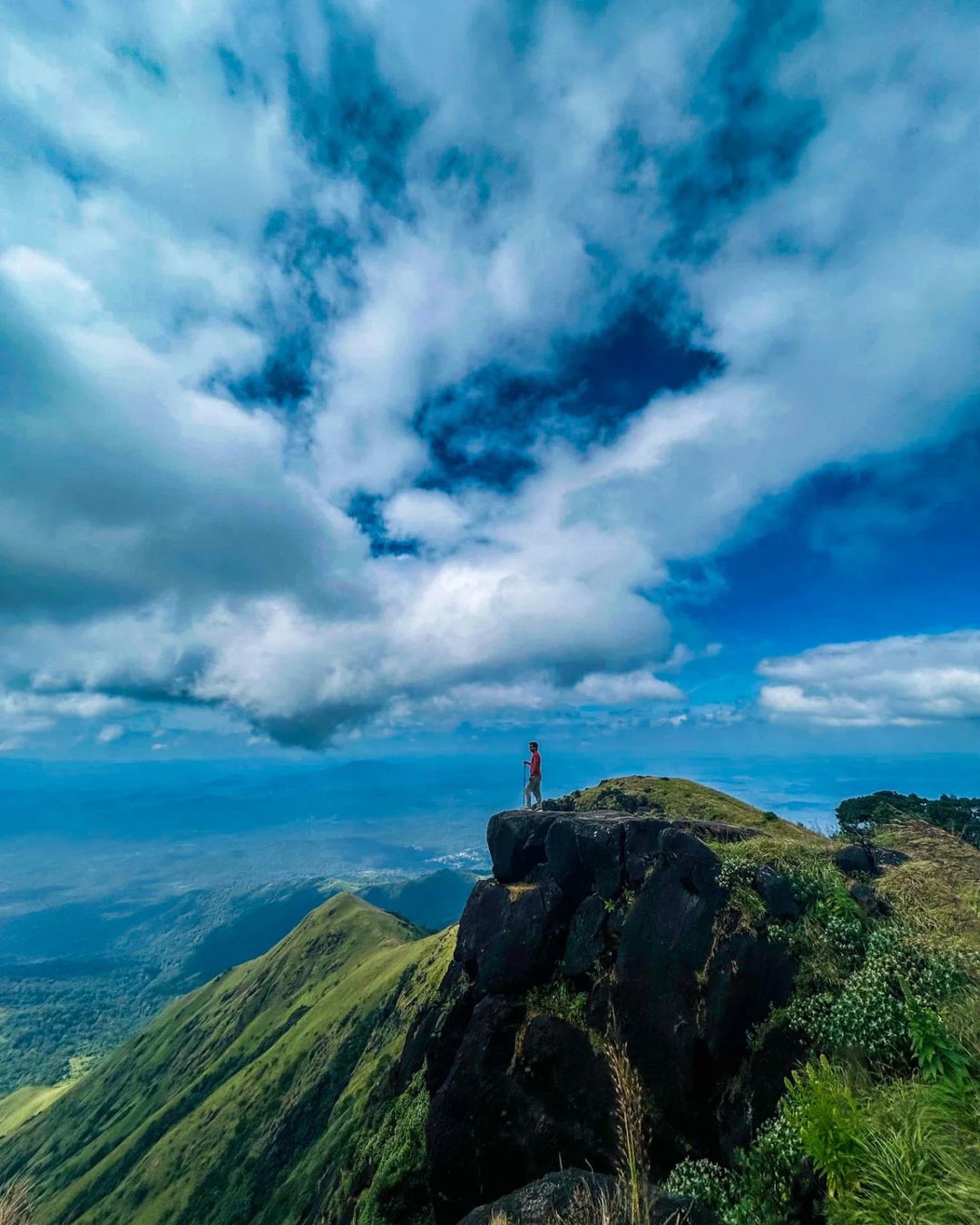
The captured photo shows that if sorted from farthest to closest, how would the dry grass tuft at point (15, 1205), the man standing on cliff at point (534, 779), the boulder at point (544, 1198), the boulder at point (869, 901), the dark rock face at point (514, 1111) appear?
the man standing on cliff at point (534, 779) < the dark rock face at point (514, 1111) < the boulder at point (869, 901) < the boulder at point (544, 1198) < the dry grass tuft at point (15, 1205)

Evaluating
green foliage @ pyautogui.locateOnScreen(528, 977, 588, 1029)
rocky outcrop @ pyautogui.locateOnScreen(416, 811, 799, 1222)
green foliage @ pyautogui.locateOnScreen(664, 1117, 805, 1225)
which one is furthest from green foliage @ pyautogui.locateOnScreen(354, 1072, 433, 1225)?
green foliage @ pyautogui.locateOnScreen(664, 1117, 805, 1225)

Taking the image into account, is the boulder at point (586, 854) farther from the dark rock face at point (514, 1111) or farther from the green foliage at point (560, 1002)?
the dark rock face at point (514, 1111)

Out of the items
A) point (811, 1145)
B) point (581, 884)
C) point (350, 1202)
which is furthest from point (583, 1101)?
point (350, 1202)

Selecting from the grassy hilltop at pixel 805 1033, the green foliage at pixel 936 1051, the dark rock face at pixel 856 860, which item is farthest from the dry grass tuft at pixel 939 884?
the dark rock face at pixel 856 860

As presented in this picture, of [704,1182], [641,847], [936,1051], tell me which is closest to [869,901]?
[936,1051]

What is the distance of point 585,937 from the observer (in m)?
24.1

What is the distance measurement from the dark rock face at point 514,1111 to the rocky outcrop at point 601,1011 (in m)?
0.05

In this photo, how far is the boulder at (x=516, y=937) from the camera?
82.6 feet

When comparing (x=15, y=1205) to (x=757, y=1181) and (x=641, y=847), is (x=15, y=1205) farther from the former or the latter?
(x=641, y=847)

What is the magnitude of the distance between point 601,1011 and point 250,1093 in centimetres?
12101

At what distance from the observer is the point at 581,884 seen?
1025 inches

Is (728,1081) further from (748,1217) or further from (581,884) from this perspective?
(581,884)

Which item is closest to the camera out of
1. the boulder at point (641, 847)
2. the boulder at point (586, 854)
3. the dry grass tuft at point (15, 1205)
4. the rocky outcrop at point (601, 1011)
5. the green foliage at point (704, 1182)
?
the dry grass tuft at point (15, 1205)

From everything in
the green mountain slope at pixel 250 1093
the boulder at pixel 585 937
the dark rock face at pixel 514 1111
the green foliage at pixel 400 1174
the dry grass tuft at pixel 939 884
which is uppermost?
the dry grass tuft at pixel 939 884
